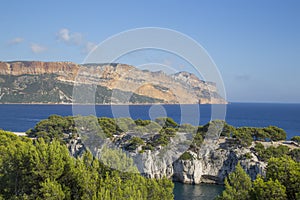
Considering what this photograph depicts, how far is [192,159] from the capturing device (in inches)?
1375

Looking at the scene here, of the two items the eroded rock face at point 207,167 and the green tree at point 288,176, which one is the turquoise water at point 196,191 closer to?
the eroded rock face at point 207,167

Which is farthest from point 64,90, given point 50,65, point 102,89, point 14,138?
point 102,89

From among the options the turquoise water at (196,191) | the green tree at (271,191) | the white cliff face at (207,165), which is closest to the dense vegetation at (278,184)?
the green tree at (271,191)

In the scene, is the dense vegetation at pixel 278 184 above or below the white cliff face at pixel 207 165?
above

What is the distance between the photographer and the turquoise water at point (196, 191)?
2958 centimetres

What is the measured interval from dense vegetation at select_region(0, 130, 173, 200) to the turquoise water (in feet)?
42.9

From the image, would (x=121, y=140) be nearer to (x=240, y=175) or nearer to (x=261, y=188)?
(x=240, y=175)

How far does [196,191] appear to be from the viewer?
3161 cm

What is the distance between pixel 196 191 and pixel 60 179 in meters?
18.5

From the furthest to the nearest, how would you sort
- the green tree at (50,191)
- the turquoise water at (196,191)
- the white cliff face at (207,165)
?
the white cliff face at (207,165) → the turquoise water at (196,191) → the green tree at (50,191)

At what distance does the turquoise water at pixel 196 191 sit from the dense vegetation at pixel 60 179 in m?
13.1

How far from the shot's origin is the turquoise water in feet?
97.0

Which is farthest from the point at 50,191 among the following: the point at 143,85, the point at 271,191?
the point at 271,191

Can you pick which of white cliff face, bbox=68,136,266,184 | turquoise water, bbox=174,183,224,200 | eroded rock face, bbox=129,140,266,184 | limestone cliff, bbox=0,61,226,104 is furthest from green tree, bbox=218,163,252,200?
Result: eroded rock face, bbox=129,140,266,184
